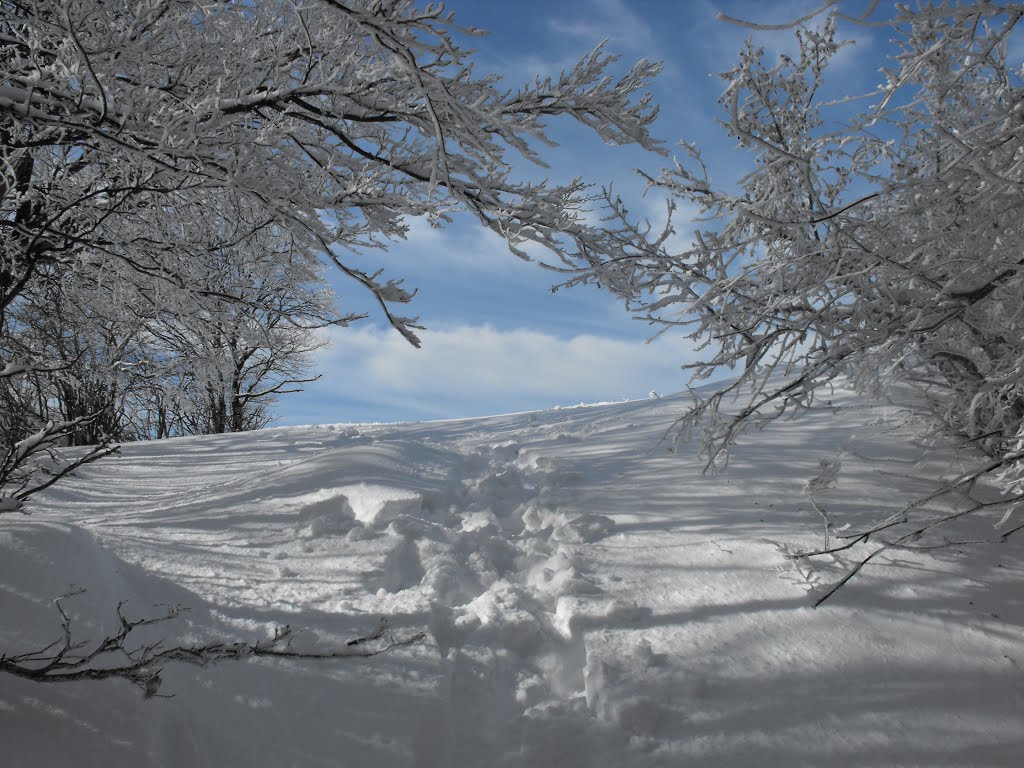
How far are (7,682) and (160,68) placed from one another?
3.53 m

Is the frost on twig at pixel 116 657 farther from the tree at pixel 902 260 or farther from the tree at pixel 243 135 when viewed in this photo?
the tree at pixel 902 260

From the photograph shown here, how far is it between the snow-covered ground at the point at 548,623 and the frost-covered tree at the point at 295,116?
1294mm

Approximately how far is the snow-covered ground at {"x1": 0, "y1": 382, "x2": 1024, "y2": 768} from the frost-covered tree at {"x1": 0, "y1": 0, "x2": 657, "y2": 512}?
1294 millimetres

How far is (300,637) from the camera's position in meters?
2.89

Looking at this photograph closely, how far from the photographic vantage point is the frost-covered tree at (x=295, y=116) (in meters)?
2.40

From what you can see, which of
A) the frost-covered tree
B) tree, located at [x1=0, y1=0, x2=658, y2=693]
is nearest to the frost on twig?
tree, located at [x1=0, y1=0, x2=658, y2=693]

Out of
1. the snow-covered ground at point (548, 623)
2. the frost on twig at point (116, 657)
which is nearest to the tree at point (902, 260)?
the snow-covered ground at point (548, 623)

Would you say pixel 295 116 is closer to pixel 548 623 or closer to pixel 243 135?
pixel 243 135

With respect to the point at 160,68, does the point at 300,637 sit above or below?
below

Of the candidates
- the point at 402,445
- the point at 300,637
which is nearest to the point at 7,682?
the point at 300,637

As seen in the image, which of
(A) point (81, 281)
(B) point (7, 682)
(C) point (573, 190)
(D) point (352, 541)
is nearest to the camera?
(B) point (7, 682)

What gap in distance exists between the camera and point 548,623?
3143 millimetres

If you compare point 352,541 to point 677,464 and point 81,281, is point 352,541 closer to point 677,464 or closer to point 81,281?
point 677,464

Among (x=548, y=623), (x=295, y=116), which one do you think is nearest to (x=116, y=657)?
(x=548, y=623)
